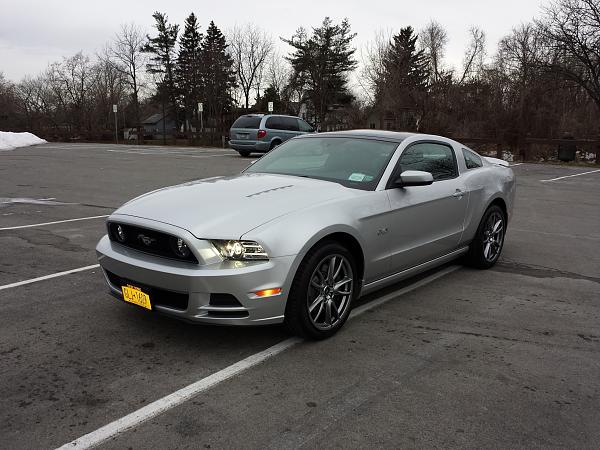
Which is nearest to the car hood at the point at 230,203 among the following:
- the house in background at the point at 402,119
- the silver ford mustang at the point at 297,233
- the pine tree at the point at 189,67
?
the silver ford mustang at the point at 297,233

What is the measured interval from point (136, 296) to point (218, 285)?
28.2 inches

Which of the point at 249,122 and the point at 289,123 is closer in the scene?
the point at 249,122

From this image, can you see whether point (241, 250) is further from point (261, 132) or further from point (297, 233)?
point (261, 132)

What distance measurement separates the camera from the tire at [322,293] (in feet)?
11.6

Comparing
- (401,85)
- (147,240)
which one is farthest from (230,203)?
(401,85)

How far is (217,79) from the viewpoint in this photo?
4944 centimetres

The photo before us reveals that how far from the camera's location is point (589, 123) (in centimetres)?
2858

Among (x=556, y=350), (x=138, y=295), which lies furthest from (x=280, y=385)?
(x=556, y=350)

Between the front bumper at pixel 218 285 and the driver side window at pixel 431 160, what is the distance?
182 centimetres

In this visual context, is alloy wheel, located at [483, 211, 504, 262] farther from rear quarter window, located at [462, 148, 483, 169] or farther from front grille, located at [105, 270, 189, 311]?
front grille, located at [105, 270, 189, 311]

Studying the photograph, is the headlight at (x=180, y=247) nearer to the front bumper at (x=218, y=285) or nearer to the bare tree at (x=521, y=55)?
the front bumper at (x=218, y=285)

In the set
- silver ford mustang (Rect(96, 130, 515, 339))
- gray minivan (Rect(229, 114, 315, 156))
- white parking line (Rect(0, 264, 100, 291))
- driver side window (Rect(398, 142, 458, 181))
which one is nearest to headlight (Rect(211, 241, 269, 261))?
silver ford mustang (Rect(96, 130, 515, 339))

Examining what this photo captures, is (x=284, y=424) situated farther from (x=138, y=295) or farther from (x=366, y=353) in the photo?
(x=138, y=295)

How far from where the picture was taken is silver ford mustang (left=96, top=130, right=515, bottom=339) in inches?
132
